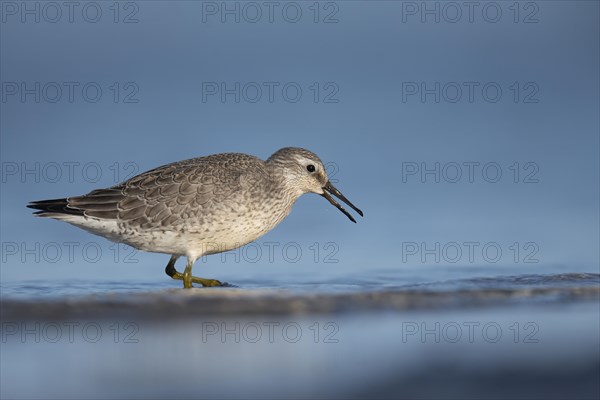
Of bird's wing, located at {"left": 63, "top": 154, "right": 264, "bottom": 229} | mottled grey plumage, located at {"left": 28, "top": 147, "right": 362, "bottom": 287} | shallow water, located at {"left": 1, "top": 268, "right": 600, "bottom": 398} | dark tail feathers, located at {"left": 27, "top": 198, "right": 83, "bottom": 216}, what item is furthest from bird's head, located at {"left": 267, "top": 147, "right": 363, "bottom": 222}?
dark tail feathers, located at {"left": 27, "top": 198, "right": 83, "bottom": 216}

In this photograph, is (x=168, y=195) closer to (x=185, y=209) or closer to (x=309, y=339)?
(x=185, y=209)

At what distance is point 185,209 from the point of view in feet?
34.1

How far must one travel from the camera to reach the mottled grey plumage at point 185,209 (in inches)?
409

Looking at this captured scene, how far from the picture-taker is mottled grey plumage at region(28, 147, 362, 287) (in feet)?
34.1

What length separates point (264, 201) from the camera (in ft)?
35.0

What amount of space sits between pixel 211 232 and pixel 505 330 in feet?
11.5

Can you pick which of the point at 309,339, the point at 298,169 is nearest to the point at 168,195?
the point at 298,169

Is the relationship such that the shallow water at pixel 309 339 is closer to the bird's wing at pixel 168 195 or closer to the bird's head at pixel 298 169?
the bird's wing at pixel 168 195

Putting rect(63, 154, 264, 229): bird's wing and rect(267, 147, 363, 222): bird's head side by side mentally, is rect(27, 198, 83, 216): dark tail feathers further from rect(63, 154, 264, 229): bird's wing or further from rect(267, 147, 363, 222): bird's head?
rect(267, 147, 363, 222): bird's head

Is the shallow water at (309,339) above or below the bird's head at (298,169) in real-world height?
below

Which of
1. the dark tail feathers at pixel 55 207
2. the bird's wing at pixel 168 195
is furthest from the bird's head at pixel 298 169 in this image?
the dark tail feathers at pixel 55 207

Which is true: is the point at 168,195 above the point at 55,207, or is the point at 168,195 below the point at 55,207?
above

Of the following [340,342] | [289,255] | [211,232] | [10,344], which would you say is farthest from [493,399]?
[289,255]

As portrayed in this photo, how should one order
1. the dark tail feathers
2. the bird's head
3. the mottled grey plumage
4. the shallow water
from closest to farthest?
the shallow water
the mottled grey plumage
the dark tail feathers
the bird's head
